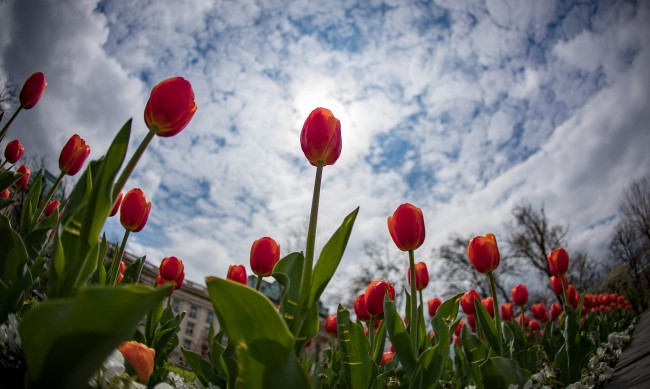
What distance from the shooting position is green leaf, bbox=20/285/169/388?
0.62 meters

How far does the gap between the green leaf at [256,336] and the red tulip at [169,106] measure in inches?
23.0

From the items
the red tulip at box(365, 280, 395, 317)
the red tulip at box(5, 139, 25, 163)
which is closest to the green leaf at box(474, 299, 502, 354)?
the red tulip at box(365, 280, 395, 317)

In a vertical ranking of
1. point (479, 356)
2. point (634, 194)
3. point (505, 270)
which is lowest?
point (479, 356)

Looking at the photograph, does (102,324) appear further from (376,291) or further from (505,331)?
(505,331)

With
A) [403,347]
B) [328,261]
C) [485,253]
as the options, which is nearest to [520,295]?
[485,253]

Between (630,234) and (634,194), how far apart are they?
111 inches

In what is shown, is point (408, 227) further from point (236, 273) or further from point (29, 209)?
point (29, 209)

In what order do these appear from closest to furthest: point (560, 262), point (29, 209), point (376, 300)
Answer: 1. point (29, 209)
2. point (376, 300)
3. point (560, 262)

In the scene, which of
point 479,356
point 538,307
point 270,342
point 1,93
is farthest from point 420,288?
point 1,93

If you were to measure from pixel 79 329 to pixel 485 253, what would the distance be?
199 centimetres

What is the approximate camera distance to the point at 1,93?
25.1ft

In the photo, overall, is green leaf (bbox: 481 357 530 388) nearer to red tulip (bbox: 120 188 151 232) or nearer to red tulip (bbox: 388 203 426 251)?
red tulip (bbox: 388 203 426 251)

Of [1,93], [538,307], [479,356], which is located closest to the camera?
[479,356]

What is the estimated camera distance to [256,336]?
0.81 metres
